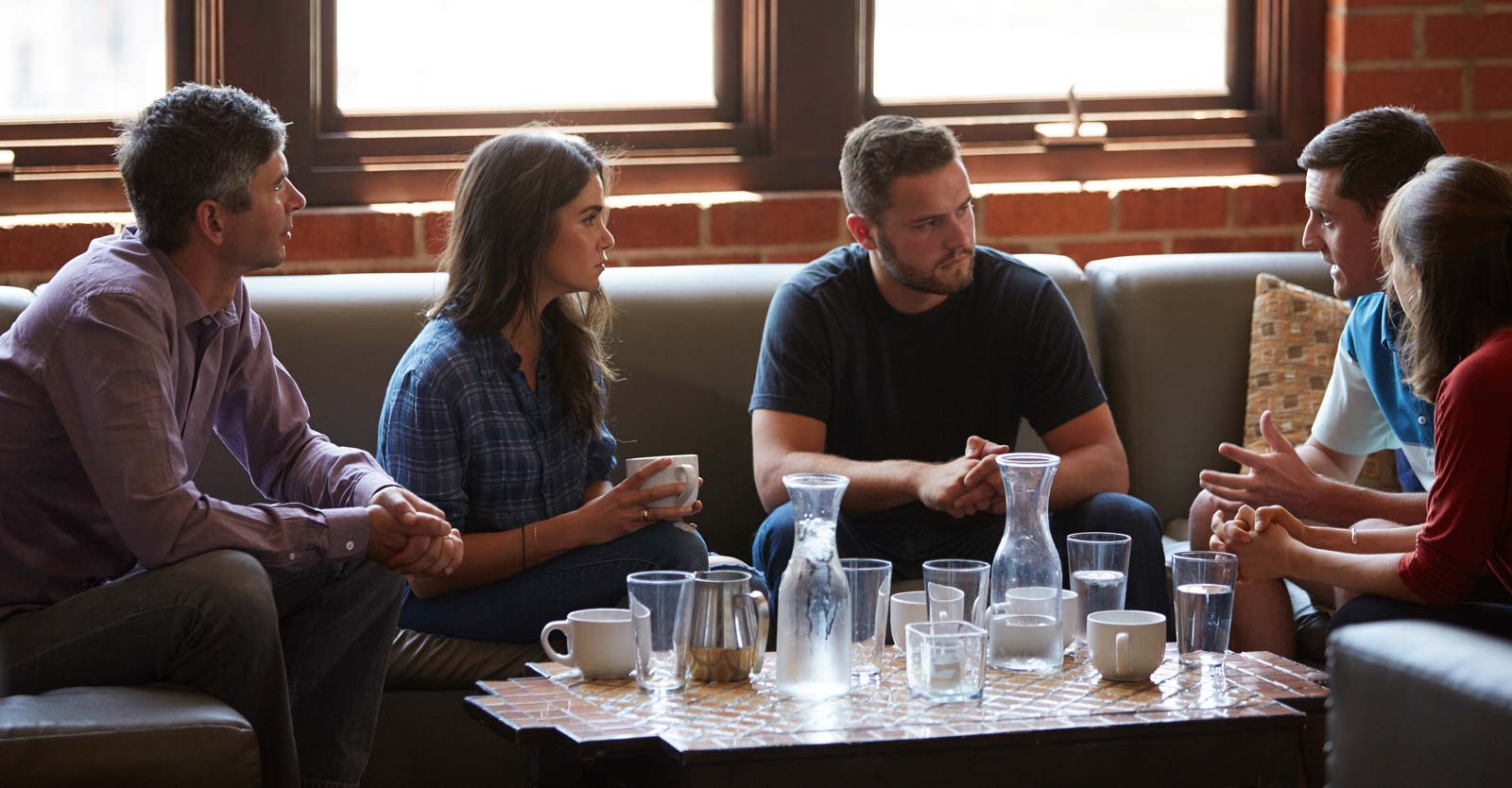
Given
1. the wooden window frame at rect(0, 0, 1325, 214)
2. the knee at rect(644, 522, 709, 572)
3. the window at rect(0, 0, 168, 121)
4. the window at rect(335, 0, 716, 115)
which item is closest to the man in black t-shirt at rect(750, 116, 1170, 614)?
the knee at rect(644, 522, 709, 572)

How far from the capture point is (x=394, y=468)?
97.7 inches

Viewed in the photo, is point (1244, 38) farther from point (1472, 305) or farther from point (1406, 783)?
point (1406, 783)

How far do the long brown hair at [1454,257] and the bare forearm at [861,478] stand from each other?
31.8 inches

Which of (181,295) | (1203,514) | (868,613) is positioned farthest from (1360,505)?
(181,295)

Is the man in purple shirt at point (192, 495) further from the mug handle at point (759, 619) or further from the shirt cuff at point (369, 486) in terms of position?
the mug handle at point (759, 619)

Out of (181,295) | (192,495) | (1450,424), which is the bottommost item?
(192,495)

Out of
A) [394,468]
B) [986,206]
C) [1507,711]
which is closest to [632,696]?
[394,468]

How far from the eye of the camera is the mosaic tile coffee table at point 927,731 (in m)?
1.67

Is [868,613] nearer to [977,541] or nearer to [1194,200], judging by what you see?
[977,541]

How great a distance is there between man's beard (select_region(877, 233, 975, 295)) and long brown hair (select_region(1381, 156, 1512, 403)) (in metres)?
0.82

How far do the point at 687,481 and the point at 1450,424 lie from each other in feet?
3.36

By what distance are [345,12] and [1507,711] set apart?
273 cm

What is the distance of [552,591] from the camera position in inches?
96.1

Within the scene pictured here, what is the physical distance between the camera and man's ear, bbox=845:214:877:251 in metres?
2.88
